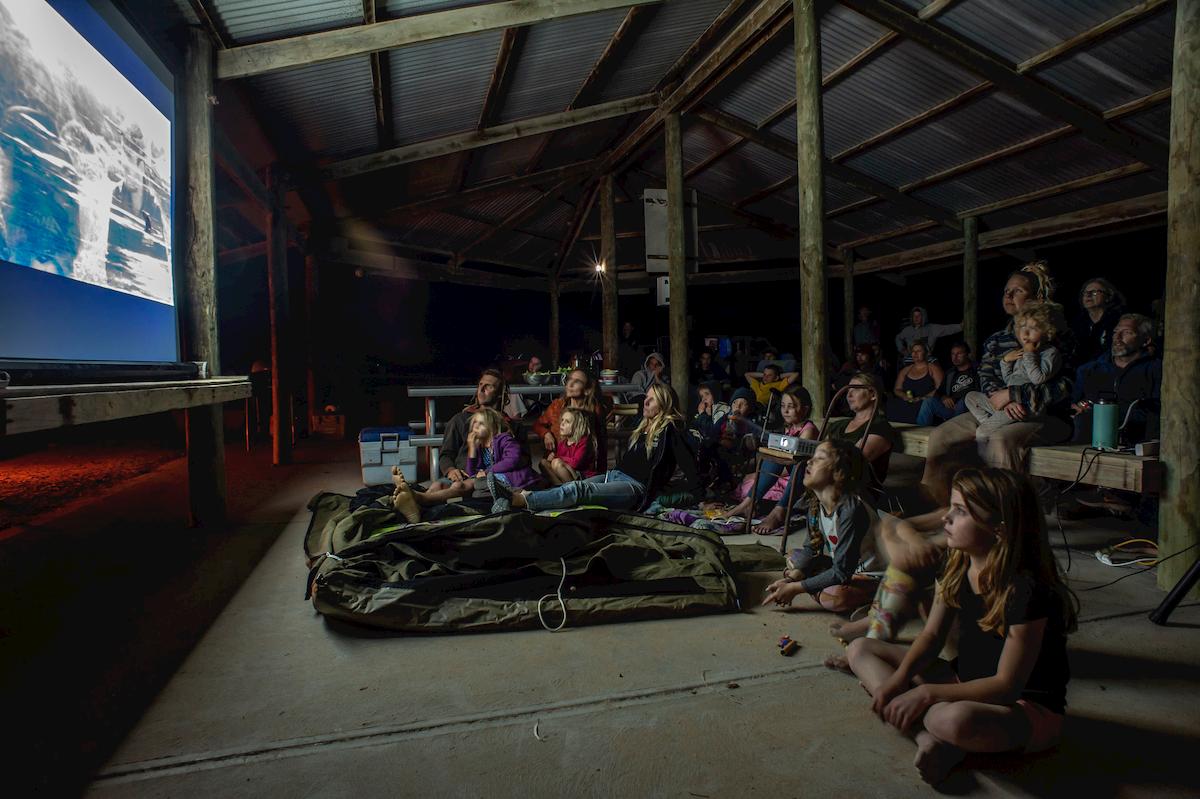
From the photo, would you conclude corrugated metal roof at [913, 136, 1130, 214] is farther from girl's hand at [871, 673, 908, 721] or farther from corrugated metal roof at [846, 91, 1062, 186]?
girl's hand at [871, 673, 908, 721]

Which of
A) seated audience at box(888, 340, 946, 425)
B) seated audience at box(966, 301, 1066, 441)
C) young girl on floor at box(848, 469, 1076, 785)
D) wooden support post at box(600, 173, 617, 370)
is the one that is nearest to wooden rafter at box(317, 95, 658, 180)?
wooden support post at box(600, 173, 617, 370)

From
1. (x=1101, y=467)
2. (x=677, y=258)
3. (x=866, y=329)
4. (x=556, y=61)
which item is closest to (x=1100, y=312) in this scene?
(x=1101, y=467)

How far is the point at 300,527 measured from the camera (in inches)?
163

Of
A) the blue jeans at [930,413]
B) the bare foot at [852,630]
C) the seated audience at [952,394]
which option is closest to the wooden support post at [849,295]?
the seated audience at [952,394]

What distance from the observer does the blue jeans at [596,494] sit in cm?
398

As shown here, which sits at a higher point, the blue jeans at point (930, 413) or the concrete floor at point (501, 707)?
the blue jeans at point (930, 413)

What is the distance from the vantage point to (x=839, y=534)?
2613 mm

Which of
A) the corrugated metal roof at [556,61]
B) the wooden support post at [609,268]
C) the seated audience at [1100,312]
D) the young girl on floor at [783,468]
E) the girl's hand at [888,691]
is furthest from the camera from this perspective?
the wooden support post at [609,268]

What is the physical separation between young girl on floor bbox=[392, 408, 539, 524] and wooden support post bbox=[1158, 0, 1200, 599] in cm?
350

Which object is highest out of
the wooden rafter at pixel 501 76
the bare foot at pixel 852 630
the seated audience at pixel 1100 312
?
the wooden rafter at pixel 501 76

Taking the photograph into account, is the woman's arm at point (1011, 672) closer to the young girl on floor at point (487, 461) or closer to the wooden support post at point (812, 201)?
the young girl on floor at point (487, 461)

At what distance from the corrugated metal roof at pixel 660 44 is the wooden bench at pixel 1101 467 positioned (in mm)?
4832

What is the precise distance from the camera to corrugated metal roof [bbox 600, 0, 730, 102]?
570cm

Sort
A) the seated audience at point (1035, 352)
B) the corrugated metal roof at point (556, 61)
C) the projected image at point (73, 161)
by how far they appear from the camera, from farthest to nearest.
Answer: the corrugated metal roof at point (556, 61) < the seated audience at point (1035, 352) < the projected image at point (73, 161)
